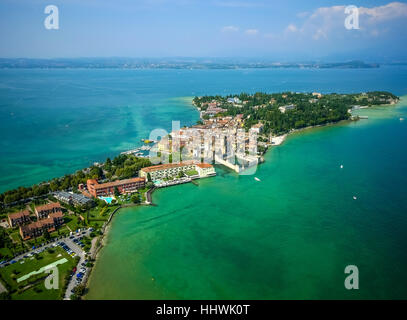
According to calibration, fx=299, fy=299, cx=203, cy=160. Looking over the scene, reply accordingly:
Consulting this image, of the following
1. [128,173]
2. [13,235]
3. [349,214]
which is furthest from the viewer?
[128,173]

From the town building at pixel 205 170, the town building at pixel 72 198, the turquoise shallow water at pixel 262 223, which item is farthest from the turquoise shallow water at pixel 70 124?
the town building at pixel 205 170

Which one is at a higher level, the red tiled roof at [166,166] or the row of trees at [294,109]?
the row of trees at [294,109]

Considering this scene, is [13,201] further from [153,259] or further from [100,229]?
[153,259]

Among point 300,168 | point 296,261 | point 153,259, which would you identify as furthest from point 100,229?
point 300,168

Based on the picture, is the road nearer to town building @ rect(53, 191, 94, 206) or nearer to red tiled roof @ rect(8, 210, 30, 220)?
town building @ rect(53, 191, 94, 206)

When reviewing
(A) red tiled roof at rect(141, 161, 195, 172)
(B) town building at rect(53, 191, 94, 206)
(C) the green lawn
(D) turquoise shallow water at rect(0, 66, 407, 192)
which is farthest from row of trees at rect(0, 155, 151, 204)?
(C) the green lawn

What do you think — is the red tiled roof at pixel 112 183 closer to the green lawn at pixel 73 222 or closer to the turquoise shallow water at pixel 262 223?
the turquoise shallow water at pixel 262 223
